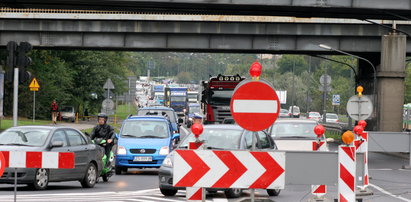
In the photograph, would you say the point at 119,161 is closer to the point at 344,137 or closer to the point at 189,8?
the point at 189,8

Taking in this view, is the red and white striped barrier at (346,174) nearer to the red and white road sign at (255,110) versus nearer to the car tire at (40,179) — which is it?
the red and white road sign at (255,110)

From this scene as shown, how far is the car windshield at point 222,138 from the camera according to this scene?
1858cm

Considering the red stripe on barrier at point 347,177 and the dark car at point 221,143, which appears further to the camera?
the dark car at point 221,143

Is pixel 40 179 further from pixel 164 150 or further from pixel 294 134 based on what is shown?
pixel 294 134

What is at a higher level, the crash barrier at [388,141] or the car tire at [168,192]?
the crash barrier at [388,141]

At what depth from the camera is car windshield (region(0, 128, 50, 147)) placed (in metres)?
19.5

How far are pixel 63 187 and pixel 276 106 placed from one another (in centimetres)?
1081

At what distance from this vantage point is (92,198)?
17828 millimetres

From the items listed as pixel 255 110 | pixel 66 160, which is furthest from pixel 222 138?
pixel 255 110

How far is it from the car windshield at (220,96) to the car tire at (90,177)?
91.7 feet

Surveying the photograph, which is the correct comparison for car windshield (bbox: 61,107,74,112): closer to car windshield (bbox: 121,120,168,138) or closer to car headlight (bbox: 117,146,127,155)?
car windshield (bbox: 121,120,168,138)

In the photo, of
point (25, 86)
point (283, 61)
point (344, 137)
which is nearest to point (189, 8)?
point (344, 137)

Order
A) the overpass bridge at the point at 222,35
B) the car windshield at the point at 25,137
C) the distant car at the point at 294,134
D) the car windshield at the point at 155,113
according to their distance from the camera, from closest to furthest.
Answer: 1. the car windshield at the point at 25,137
2. the distant car at the point at 294,134
3. the car windshield at the point at 155,113
4. the overpass bridge at the point at 222,35

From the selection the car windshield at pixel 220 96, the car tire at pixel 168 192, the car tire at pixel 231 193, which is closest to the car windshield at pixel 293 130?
the car tire at pixel 168 192
